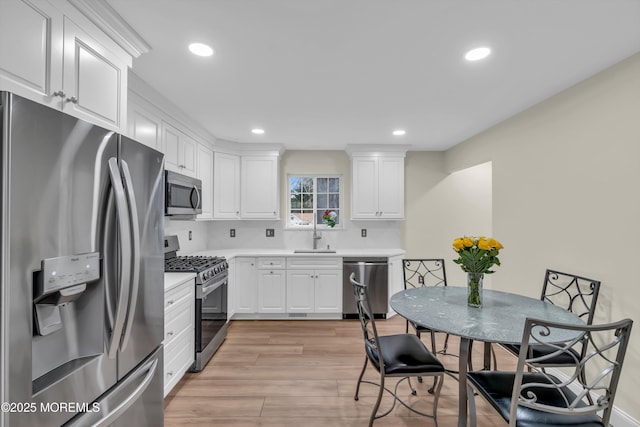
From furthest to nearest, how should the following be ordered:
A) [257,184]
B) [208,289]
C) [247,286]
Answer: [257,184] < [247,286] < [208,289]

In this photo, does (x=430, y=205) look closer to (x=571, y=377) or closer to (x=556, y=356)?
(x=556, y=356)

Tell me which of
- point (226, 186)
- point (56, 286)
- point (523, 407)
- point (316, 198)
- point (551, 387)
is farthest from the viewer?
point (316, 198)

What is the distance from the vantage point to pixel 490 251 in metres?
1.99

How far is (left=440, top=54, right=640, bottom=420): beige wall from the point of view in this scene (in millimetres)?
1938

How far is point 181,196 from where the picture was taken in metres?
2.76

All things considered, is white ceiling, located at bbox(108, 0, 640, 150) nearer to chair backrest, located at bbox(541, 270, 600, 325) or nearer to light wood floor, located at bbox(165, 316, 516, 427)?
chair backrest, located at bbox(541, 270, 600, 325)

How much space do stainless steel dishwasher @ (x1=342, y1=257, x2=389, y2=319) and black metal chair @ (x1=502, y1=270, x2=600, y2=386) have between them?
178 cm

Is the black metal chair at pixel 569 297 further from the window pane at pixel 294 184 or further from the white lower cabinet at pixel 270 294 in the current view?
the window pane at pixel 294 184

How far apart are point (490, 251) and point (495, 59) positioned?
4.23 feet

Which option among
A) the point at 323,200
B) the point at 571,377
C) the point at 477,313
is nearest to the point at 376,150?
the point at 323,200

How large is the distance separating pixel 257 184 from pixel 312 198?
0.92 m

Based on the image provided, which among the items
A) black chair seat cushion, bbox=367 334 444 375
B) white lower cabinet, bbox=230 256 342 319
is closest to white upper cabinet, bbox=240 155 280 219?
white lower cabinet, bbox=230 256 342 319

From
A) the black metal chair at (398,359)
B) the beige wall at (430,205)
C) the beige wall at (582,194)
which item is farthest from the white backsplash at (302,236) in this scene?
the black metal chair at (398,359)

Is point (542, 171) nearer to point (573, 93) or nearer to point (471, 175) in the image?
point (573, 93)
